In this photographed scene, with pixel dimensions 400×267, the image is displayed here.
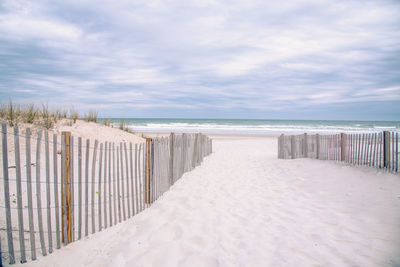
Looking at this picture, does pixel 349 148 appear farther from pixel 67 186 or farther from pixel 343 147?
pixel 67 186

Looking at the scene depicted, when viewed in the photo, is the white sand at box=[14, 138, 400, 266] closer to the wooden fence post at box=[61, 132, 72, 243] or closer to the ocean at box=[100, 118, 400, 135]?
the wooden fence post at box=[61, 132, 72, 243]

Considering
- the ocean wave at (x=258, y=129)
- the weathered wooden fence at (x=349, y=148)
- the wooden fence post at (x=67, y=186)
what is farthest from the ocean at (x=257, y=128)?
the wooden fence post at (x=67, y=186)

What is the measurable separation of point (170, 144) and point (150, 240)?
10.3 ft

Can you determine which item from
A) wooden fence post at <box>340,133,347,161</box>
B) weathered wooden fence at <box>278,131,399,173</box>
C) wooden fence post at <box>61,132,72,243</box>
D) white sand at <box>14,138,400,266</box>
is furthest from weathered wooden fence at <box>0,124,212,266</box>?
wooden fence post at <box>340,133,347,161</box>

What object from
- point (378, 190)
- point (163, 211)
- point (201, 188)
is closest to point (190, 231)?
point (163, 211)

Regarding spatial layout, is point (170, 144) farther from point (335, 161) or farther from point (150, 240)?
point (335, 161)

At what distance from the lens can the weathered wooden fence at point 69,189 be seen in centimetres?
296

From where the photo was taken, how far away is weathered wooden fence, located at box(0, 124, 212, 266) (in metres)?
2.96

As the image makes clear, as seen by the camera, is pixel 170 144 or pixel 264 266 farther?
pixel 170 144

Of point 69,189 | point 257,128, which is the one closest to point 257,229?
point 69,189

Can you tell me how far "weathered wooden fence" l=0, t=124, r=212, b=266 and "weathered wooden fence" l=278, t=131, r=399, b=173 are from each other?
14.0 ft

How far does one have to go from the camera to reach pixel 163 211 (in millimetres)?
4750

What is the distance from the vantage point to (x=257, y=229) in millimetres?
3984

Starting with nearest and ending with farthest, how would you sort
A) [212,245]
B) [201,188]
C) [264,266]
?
[264,266]
[212,245]
[201,188]
